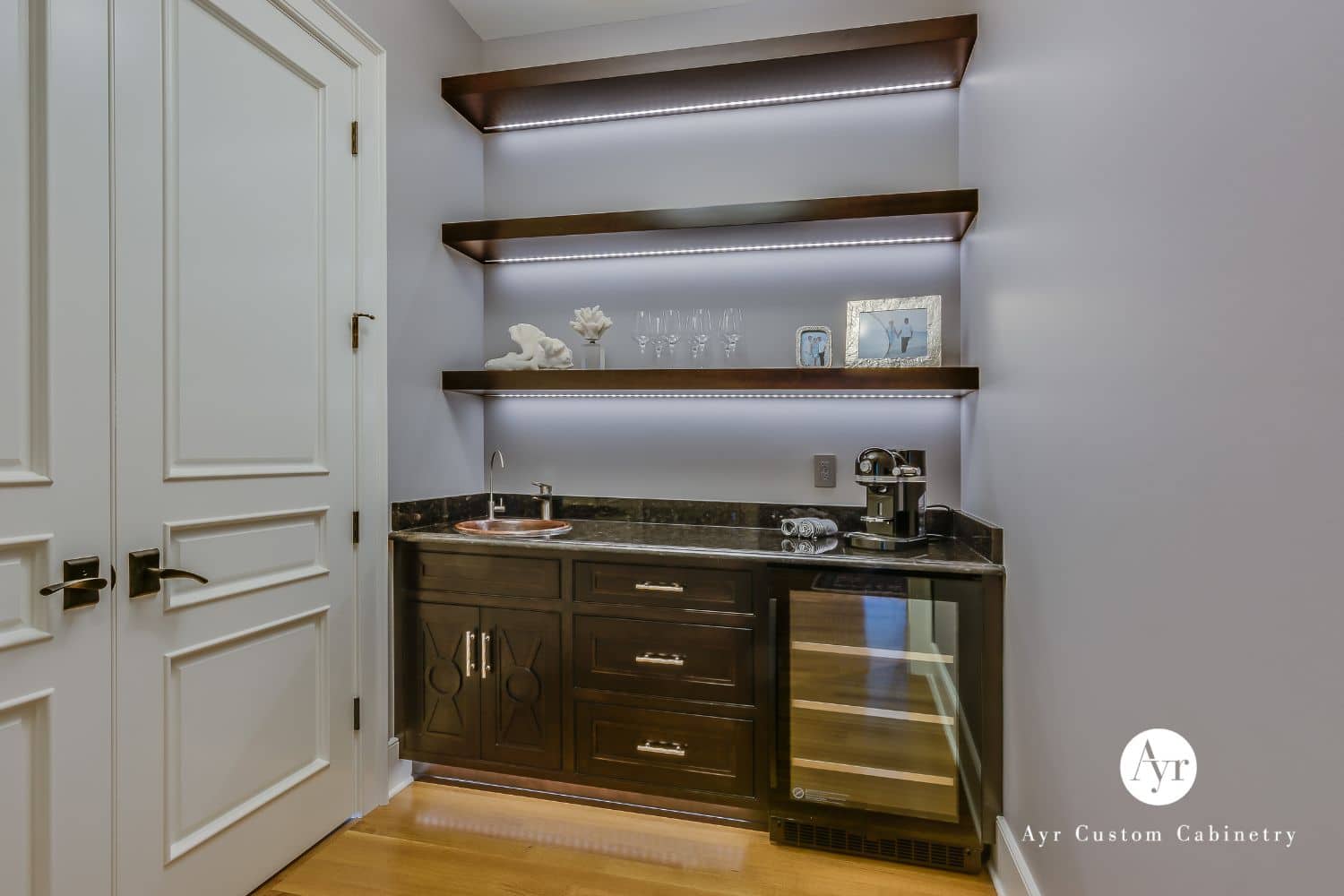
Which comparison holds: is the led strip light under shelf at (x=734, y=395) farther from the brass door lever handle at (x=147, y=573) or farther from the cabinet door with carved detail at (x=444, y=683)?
the brass door lever handle at (x=147, y=573)

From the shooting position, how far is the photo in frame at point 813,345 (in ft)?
8.77

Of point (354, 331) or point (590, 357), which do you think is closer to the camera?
point (354, 331)

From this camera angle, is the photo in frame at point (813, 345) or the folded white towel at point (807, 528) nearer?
the folded white towel at point (807, 528)

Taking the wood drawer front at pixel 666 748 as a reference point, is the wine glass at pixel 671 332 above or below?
above

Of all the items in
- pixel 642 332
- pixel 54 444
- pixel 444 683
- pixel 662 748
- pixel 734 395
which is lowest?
pixel 662 748

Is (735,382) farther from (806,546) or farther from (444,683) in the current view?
(444,683)

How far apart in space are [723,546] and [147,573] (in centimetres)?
156

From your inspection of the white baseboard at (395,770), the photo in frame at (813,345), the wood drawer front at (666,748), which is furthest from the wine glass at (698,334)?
the white baseboard at (395,770)

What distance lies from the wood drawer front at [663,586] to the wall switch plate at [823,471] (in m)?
0.74

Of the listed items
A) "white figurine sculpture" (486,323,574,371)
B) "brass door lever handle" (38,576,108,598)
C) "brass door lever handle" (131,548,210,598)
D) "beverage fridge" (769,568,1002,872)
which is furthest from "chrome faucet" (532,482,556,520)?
"brass door lever handle" (38,576,108,598)

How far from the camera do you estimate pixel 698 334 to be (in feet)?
9.14

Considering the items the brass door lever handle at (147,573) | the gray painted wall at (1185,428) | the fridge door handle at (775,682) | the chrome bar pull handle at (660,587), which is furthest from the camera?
the chrome bar pull handle at (660,587)

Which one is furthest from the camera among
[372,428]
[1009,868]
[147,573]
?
[372,428]

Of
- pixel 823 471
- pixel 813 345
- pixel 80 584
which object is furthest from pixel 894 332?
pixel 80 584
